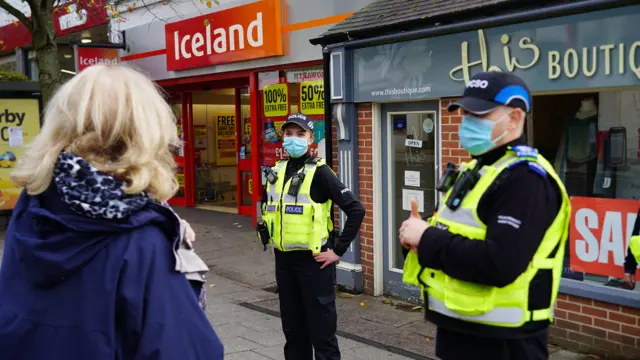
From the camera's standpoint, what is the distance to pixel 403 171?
→ 22.6ft

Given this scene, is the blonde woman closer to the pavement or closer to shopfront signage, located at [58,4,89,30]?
the pavement

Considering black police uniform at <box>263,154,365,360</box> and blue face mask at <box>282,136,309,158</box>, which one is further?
blue face mask at <box>282,136,309,158</box>

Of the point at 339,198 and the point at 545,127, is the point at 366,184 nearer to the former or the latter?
the point at 545,127

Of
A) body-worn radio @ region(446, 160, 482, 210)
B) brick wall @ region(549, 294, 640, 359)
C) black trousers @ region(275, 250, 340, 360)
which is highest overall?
body-worn radio @ region(446, 160, 482, 210)

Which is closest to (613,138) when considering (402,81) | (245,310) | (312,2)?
(402,81)

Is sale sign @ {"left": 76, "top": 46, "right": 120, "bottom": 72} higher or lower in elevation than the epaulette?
higher

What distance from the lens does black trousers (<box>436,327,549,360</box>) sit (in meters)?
2.49

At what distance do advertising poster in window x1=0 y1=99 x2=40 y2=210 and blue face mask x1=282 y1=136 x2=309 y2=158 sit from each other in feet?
29.3

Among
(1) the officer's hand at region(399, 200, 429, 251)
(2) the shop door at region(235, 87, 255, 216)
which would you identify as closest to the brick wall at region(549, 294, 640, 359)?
(1) the officer's hand at region(399, 200, 429, 251)

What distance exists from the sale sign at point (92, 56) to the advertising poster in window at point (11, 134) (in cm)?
119

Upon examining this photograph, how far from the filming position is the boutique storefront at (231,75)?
32.2ft

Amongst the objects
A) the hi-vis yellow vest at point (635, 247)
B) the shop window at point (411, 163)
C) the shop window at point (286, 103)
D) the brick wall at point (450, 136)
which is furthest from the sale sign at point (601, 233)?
the shop window at point (286, 103)

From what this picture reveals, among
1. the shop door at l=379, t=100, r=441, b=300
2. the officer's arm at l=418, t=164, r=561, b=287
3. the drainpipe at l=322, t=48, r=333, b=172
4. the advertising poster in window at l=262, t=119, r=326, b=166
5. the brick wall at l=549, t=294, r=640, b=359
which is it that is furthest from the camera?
the advertising poster in window at l=262, t=119, r=326, b=166

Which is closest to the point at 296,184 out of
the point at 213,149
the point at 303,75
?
the point at 303,75
